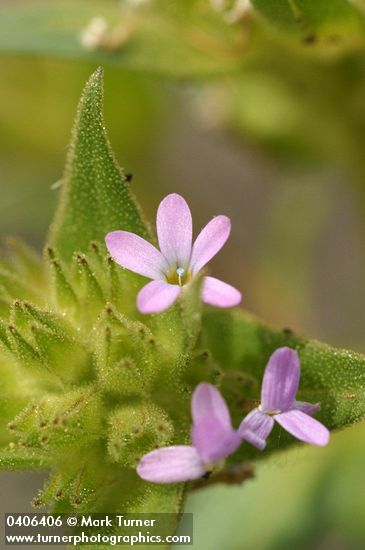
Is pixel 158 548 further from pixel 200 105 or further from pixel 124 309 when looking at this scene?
pixel 200 105

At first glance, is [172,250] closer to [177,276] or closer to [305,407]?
[177,276]

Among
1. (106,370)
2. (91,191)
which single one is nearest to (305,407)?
(106,370)

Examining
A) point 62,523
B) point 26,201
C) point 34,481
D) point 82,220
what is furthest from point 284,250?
point 62,523

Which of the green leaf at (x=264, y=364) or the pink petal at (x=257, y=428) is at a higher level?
the green leaf at (x=264, y=364)

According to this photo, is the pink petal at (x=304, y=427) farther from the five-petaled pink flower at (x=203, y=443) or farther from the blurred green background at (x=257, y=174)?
the blurred green background at (x=257, y=174)

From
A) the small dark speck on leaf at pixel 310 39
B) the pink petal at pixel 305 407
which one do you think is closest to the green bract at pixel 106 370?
the pink petal at pixel 305 407

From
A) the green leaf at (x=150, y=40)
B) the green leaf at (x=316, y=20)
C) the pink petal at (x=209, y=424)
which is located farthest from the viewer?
the green leaf at (x=150, y=40)

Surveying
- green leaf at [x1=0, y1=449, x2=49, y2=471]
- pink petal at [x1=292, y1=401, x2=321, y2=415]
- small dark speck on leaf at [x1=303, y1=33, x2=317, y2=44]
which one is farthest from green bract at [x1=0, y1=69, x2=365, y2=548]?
small dark speck on leaf at [x1=303, y1=33, x2=317, y2=44]
